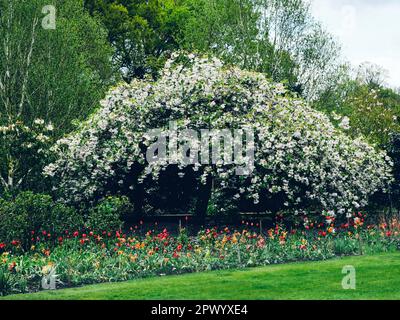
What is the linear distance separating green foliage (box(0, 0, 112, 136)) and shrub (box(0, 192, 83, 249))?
722 centimetres

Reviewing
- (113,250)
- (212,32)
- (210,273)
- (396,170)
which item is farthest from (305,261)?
(212,32)

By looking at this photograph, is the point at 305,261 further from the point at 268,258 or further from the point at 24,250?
the point at 24,250

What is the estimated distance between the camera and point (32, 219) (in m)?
16.4

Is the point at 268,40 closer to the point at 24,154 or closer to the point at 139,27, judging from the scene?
the point at 139,27

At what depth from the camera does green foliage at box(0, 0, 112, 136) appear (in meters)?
23.8

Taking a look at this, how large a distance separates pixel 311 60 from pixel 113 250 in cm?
2196

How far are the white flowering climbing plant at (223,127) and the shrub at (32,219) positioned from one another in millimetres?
2540
